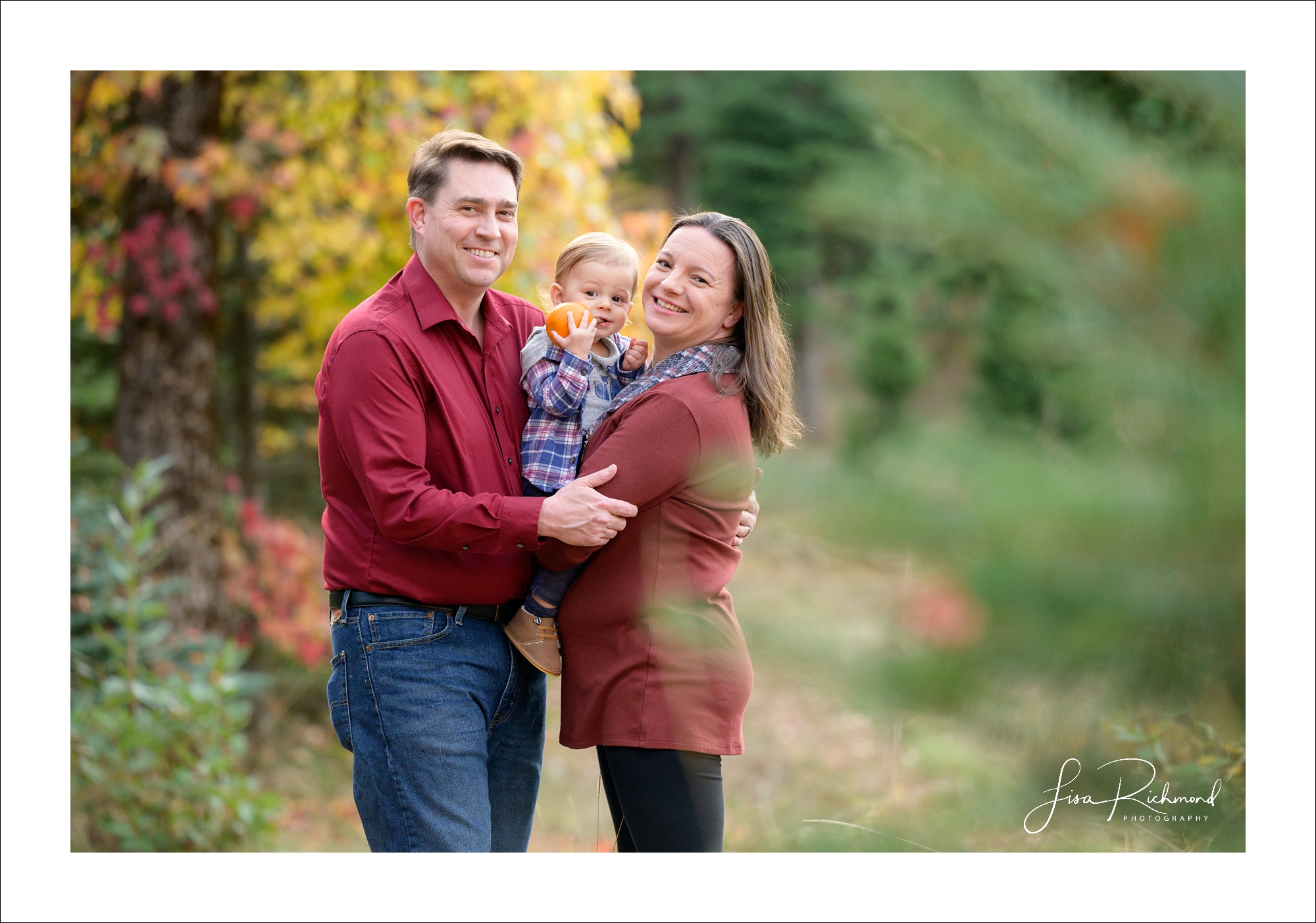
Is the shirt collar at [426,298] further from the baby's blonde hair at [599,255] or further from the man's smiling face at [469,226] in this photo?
the baby's blonde hair at [599,255]

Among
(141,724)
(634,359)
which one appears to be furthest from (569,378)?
(141,724)

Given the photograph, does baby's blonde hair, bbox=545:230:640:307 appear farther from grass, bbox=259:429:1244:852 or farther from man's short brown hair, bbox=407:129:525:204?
grass, bbox=259:429:1244:852

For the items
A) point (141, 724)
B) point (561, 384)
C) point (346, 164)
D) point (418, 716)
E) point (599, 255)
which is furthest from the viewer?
point (346, 164)

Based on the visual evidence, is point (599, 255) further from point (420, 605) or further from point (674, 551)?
point (420, 605)

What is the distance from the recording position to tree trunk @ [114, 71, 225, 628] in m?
4.96

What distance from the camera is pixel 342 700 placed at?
7.51 ft

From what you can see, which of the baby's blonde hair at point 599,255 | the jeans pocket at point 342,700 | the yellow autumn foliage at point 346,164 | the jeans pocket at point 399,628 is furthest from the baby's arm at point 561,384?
the yellow autumn foliage at point 346,164

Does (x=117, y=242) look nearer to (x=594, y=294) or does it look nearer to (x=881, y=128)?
(x=594, y=294)

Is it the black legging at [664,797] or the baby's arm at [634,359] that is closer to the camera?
the black legging at [664,797]

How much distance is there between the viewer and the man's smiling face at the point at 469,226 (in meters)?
2.26

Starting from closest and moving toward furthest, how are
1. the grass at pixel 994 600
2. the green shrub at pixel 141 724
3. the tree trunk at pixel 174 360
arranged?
the grass at pixel 994 600
the green shrub at pixel 141 724
the tree trunk at pixel 174 360

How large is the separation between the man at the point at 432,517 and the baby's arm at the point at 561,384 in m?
0.08

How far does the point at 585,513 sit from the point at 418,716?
0.58 m

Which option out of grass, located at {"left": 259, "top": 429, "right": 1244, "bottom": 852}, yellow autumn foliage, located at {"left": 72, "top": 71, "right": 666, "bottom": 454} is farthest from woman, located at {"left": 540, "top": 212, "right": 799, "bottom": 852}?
yellow autumn foliage, located at {"left": 72, "top": 71, "right": 666, "bottom": 454}
